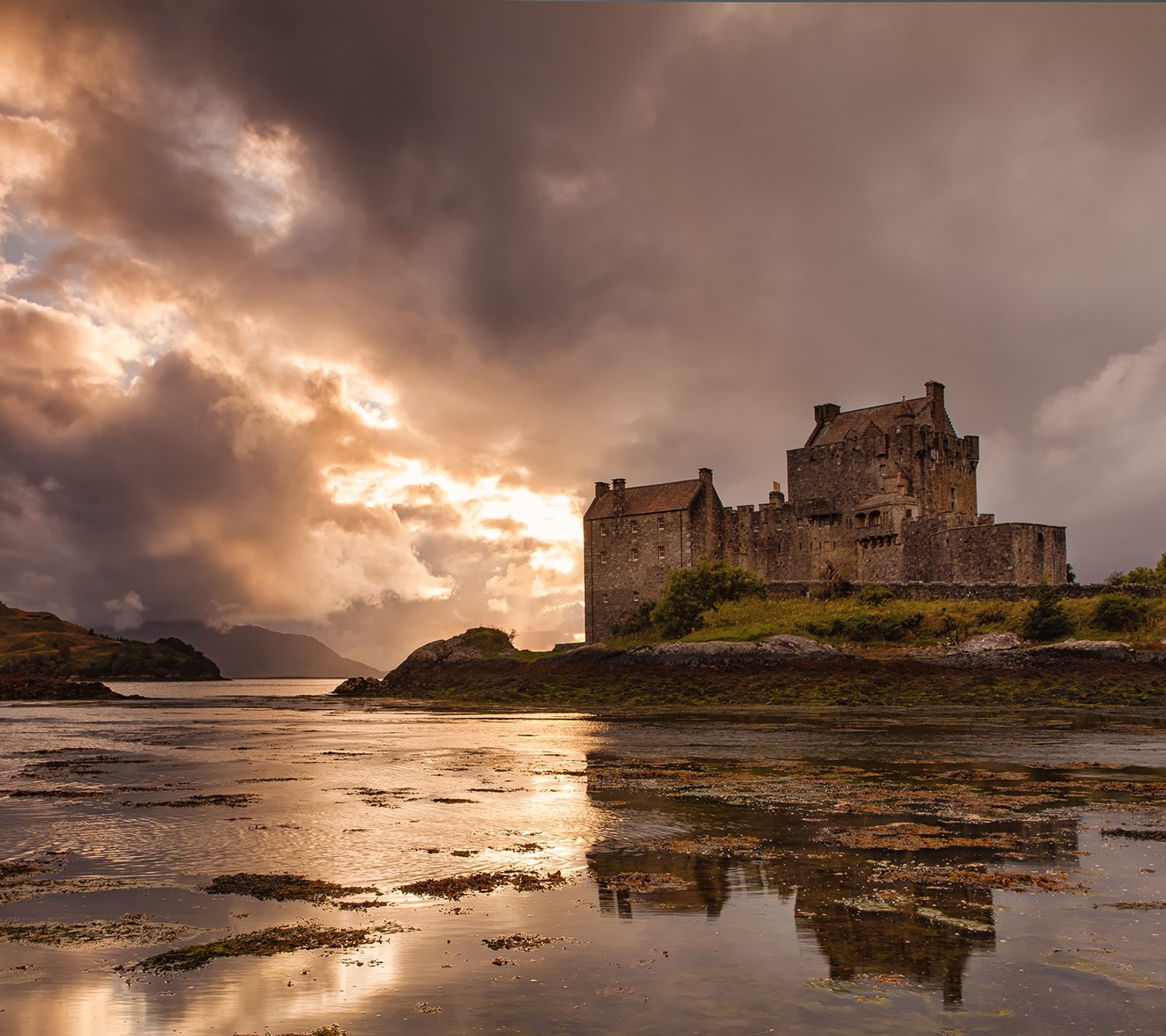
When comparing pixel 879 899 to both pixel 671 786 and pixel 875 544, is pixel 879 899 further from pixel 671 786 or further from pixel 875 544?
pixel 875 544

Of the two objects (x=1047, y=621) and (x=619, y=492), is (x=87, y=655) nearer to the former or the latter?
(x=619, y=492)

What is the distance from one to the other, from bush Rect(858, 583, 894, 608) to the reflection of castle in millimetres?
41946

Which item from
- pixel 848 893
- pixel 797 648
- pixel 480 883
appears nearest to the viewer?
pixel 848 893

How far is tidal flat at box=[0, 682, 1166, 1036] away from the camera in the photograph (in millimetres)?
6145

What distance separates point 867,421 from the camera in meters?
70.0

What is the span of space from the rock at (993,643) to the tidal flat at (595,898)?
24.1 meters

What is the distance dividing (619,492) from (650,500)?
294cm

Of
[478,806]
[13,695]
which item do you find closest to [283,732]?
[478,806]

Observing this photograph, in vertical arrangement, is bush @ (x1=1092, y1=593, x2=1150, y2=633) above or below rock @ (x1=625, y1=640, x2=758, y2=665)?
above

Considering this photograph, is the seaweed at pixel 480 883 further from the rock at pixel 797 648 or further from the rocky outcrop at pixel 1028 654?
the rock at pixel 797 648

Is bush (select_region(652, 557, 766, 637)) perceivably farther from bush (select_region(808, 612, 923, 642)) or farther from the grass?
bush (select_region(808, 612, 923, 642))

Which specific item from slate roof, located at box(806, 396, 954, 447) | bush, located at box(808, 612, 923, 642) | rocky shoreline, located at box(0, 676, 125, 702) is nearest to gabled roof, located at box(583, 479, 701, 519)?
slate roof, located at box(806, 396, 954, 447)

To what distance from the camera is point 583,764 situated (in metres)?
20.3

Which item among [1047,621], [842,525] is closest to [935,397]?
[842,525]
